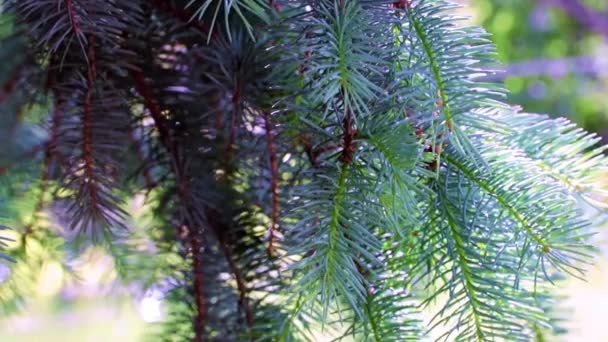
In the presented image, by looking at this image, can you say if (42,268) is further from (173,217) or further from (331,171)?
(331,171)

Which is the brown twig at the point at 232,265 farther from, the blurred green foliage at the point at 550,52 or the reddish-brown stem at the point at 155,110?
the blurred green foliage at the point at 550,52

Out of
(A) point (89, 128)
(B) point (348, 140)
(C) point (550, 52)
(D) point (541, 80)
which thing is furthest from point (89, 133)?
(C) point (550, 52)

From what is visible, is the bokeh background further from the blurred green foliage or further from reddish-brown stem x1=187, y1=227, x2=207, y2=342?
reddish-brown stem x1=187, y1=227, x2=207, y2=342

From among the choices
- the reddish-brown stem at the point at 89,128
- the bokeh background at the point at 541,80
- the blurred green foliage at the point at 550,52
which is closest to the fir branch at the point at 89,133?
the reddish-brown stem at the point at 89,128

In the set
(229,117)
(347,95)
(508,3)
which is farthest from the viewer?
(508,3)

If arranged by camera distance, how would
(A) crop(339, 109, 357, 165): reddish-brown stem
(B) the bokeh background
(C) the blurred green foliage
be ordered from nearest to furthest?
(A) crop(339, 109, 357, 165): reddish-brown stem, (B) the bokeh background, (C) the blurred green foliage

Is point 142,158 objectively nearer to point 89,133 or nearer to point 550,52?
point 89,133

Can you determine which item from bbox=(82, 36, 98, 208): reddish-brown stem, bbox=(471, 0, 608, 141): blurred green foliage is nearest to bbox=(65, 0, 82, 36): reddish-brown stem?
bbox=(82, 36, 98, 208): reddish-brown stem

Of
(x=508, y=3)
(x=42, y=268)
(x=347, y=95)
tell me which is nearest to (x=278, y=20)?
(x=347, y=95)
